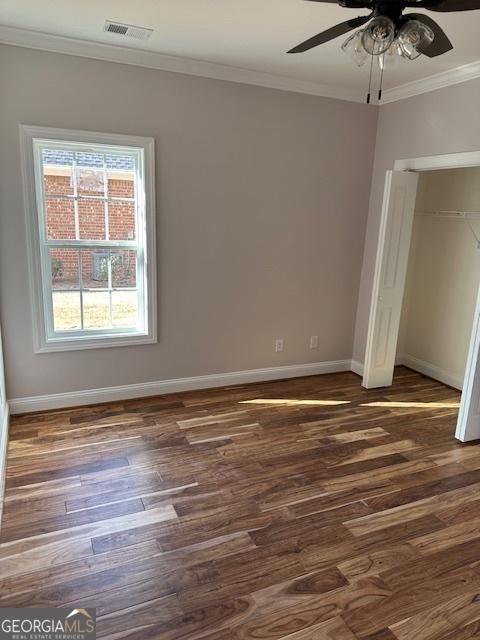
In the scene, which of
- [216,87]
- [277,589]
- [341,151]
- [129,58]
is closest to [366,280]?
[341,151]

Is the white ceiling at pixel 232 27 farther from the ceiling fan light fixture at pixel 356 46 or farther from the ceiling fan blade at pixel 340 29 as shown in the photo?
the ceiling fan light fixture at pixel 356 46

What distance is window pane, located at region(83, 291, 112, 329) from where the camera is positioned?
359 cm

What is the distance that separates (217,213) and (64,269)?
1.37 metres

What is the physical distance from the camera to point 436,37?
74.4 inches

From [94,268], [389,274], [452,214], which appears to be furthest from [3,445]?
[452,214]

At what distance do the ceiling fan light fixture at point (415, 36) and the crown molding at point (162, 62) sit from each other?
210 centimetres

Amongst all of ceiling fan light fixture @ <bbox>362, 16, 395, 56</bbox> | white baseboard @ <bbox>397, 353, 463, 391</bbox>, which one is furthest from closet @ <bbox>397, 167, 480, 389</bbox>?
ceiling fan light fixture @ <bbox>362, 16, 395, 56</bbox>

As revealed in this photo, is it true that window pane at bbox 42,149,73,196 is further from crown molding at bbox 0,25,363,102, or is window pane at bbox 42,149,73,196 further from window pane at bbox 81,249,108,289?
crown molding at bbox 0,25,363,102

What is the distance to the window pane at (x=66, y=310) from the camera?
137 inches

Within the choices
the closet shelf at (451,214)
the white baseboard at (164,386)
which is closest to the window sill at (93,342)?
the white baseboard at (164,386)

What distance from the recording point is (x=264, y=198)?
3.96m

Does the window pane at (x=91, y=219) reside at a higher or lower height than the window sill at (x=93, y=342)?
higher

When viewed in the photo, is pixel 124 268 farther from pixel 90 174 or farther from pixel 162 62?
pixel 162 62

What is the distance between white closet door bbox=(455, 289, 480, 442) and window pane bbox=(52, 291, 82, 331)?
309 cm
